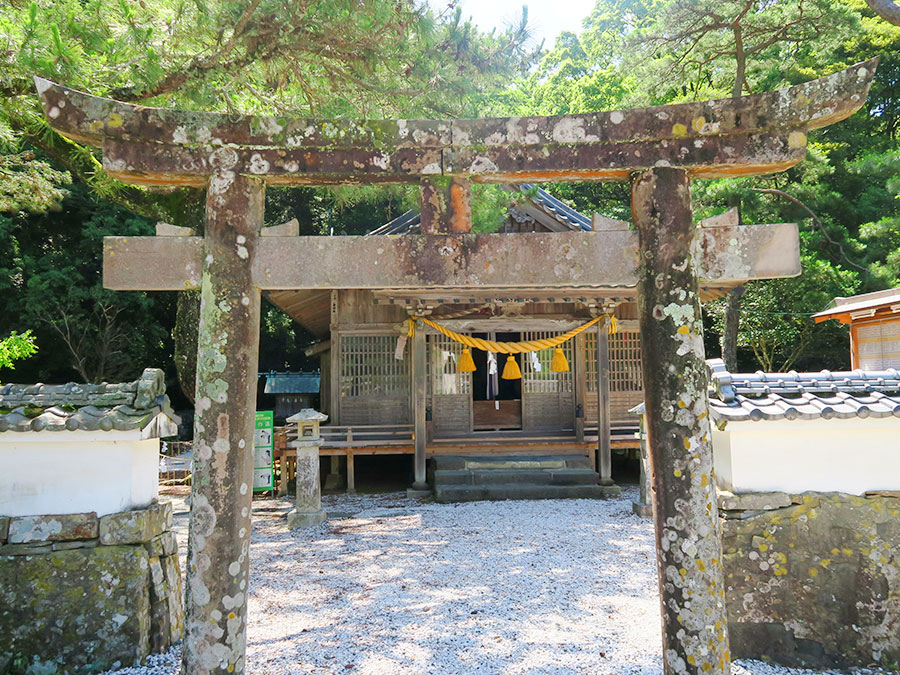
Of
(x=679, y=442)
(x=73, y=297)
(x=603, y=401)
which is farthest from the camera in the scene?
(x=73, y=297)

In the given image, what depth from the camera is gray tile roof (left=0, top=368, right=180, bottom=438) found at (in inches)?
161

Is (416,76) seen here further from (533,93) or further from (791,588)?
(533,93)

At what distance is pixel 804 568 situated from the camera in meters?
4.36

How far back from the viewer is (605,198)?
73.2 feet

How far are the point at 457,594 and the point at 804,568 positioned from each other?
309 cm

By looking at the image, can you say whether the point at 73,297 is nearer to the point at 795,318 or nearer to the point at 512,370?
the point at 512,370

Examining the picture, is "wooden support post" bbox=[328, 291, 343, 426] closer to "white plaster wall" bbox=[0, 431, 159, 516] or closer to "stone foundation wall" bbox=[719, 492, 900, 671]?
"white plaster wall" bbox=[0, 431, 159, 516]

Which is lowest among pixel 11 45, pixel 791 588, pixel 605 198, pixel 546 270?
pixel 791 588

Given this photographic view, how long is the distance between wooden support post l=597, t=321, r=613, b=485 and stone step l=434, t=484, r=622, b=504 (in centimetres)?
63

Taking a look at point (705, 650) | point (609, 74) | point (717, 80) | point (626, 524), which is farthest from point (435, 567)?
point (609, 74)

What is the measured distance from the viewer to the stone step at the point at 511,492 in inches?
406

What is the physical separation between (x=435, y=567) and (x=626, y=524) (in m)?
3.22

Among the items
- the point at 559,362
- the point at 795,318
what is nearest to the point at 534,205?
the point at 559,362

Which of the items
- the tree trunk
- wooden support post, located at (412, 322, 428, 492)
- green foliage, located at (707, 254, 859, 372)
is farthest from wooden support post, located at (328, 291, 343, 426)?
green foliage, located at (707, 254, 859, 372)
